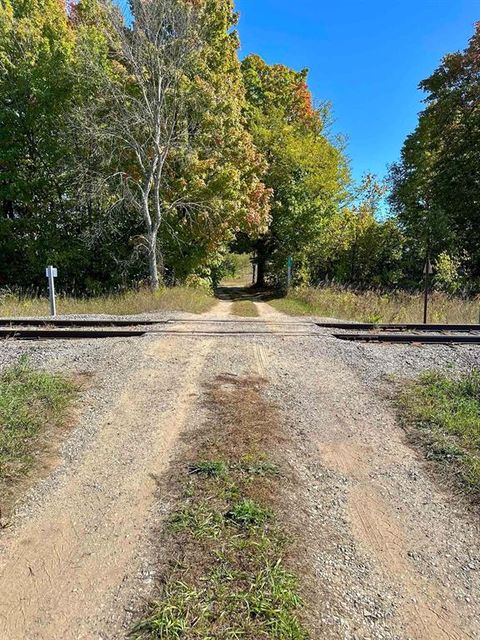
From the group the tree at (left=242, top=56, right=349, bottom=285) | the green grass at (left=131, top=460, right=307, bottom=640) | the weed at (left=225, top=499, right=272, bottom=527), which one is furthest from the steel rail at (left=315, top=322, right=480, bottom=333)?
the tree at (left=242, top=56, right=349, bottom=285)

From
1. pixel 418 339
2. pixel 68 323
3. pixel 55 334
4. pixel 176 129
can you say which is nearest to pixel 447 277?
pixel 418 339

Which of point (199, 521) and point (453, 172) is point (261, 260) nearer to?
point (453, 172)

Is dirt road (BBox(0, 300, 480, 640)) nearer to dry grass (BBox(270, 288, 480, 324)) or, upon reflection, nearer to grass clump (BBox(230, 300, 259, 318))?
dry grass (BBox(270, 288, 480, 324))

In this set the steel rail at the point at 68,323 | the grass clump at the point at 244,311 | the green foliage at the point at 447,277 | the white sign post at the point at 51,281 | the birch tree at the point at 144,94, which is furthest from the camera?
the green foliage at the point at 447,277

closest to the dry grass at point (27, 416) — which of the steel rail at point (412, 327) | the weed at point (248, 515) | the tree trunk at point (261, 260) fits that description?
the weed at point (248, 515)

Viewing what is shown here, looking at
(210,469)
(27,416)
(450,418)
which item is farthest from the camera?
(450,418)

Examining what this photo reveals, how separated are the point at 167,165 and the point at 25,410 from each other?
668 inches

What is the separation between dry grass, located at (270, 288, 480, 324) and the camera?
12680 mm

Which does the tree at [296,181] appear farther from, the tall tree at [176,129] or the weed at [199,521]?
the weed at [199,521]

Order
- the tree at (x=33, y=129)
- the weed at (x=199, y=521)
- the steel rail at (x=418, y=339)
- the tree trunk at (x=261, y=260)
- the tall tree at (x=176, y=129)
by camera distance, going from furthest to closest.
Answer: the tree trunk at (x=261, y=260) → the tree at (x=33, y=129) → the tall tree at (x=176, y=129) → the steel rail at (x=418, y=339) → the weed at (x=199, y=521)

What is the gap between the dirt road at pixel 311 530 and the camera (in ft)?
7.70

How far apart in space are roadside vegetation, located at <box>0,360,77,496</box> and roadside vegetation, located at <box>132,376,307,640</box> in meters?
1.46

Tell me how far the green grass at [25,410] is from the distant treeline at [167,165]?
44.1ft

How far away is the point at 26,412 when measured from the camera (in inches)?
184
